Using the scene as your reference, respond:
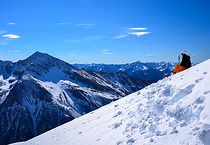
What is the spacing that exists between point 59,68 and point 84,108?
7469 cm

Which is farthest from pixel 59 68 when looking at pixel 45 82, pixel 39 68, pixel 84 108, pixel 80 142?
pixel 80 142

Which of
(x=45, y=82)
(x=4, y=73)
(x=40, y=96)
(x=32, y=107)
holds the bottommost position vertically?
(x=32, y=107)

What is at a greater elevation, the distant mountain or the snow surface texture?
the snow surface texture

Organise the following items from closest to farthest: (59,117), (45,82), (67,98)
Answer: (59,117) → (67,98) → (45,82)

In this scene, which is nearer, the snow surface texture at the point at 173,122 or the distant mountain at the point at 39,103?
the snow surface texture at the point at 173,122

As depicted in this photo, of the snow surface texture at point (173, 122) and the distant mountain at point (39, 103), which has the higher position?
the snow surface texture at point (173, 122)

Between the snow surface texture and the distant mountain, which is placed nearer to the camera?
the snow surface texture

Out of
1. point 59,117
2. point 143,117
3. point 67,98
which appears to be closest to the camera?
point 143,117

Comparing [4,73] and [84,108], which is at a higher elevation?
[4,73]

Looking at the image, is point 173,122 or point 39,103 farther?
point 39,103

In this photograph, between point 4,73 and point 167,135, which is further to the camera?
point 4,73

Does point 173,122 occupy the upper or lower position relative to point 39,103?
upper

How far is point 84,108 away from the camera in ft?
365

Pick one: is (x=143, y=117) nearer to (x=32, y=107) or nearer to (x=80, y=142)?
(x=80, y=142)
